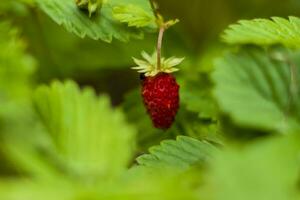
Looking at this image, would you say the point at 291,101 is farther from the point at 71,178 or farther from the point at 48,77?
the point at 48,77

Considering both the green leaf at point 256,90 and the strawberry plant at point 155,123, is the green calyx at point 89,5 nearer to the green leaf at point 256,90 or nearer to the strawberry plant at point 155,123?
the strawberry plant at point 155,123

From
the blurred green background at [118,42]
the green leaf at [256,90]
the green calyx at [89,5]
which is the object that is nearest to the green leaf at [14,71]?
the green leaf at [256,90]

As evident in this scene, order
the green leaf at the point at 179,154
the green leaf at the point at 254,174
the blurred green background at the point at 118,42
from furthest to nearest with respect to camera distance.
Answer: the blurred green background at the point at 118,42, the green leaf at the point at 179,154, the green leaf at the point at 254,174

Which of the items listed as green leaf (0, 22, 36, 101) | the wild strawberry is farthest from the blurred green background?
green leaf (0, 22, 36, 101)

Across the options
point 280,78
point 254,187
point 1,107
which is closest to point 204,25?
point 280,78

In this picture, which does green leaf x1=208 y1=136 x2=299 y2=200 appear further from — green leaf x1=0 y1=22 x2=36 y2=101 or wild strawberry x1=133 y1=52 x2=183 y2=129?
wild strawberry x1=133 y1=52 x2=183 y2=129

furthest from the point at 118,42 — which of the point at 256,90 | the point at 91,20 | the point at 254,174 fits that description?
the point at 254,174

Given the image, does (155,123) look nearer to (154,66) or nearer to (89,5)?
(154,66)
